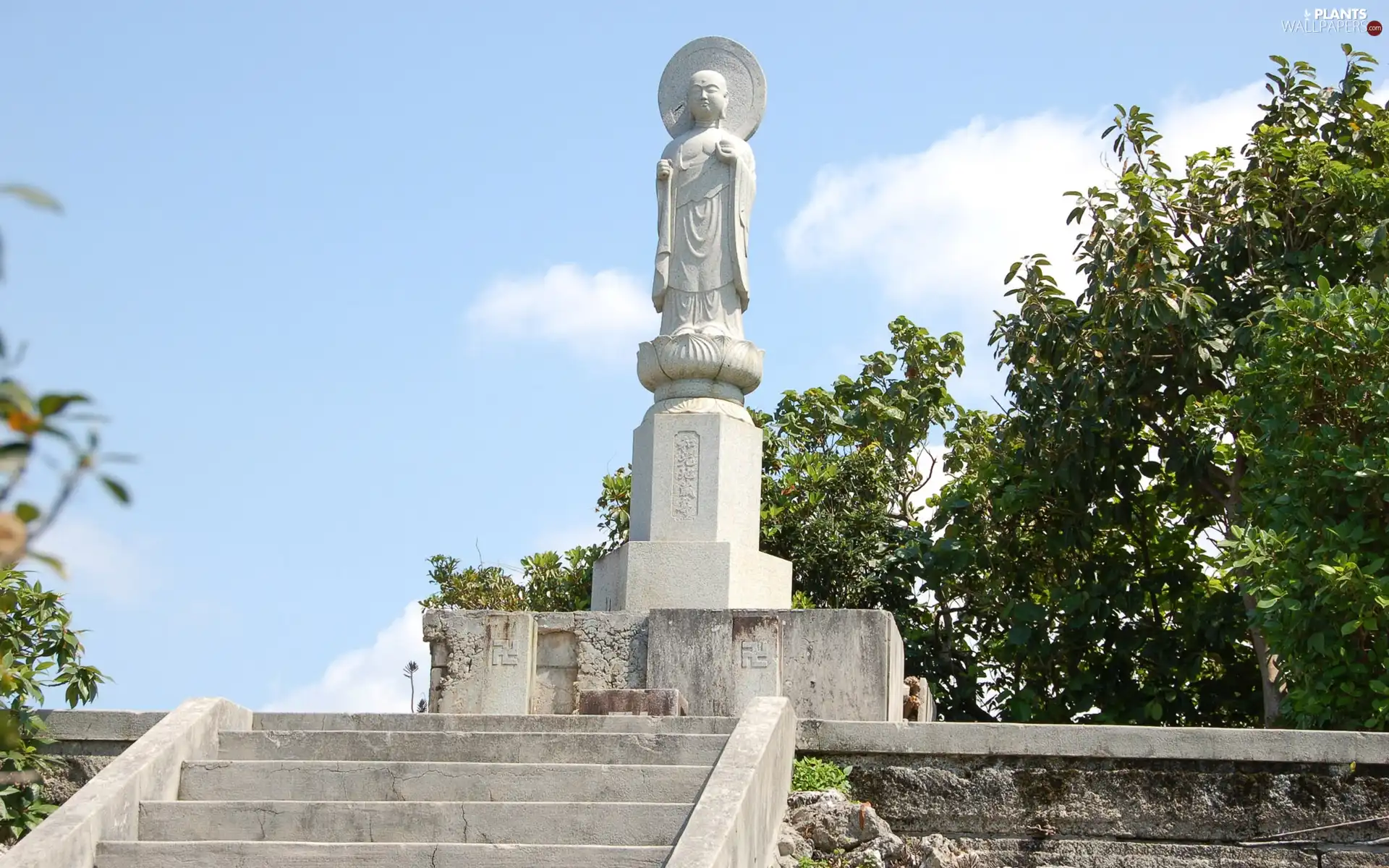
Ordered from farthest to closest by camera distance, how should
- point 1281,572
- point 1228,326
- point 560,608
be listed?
point 560,608 → point 1228,326 → point 1281,572

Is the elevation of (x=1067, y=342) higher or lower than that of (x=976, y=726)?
higher

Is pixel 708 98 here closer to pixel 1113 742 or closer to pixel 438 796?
pixel 1113 742

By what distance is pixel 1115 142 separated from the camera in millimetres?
14359

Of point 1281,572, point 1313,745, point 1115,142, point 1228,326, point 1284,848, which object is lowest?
point 1284,848

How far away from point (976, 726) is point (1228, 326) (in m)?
6.57

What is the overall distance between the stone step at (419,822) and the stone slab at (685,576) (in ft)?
9.73

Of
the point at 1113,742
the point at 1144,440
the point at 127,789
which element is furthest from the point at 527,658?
the point at 1144,440

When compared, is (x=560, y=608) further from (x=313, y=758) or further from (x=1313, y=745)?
(x=1313, y=745)

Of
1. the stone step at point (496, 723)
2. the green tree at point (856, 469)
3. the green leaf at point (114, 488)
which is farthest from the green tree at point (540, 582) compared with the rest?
the green leaf at point (114, 488)

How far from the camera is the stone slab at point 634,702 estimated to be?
875 cm

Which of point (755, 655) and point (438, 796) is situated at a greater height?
point (755, 655)

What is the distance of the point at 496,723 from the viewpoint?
856 cm

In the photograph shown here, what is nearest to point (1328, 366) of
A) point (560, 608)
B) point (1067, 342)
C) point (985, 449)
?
point (1067, 342)

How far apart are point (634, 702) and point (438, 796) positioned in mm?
1499
